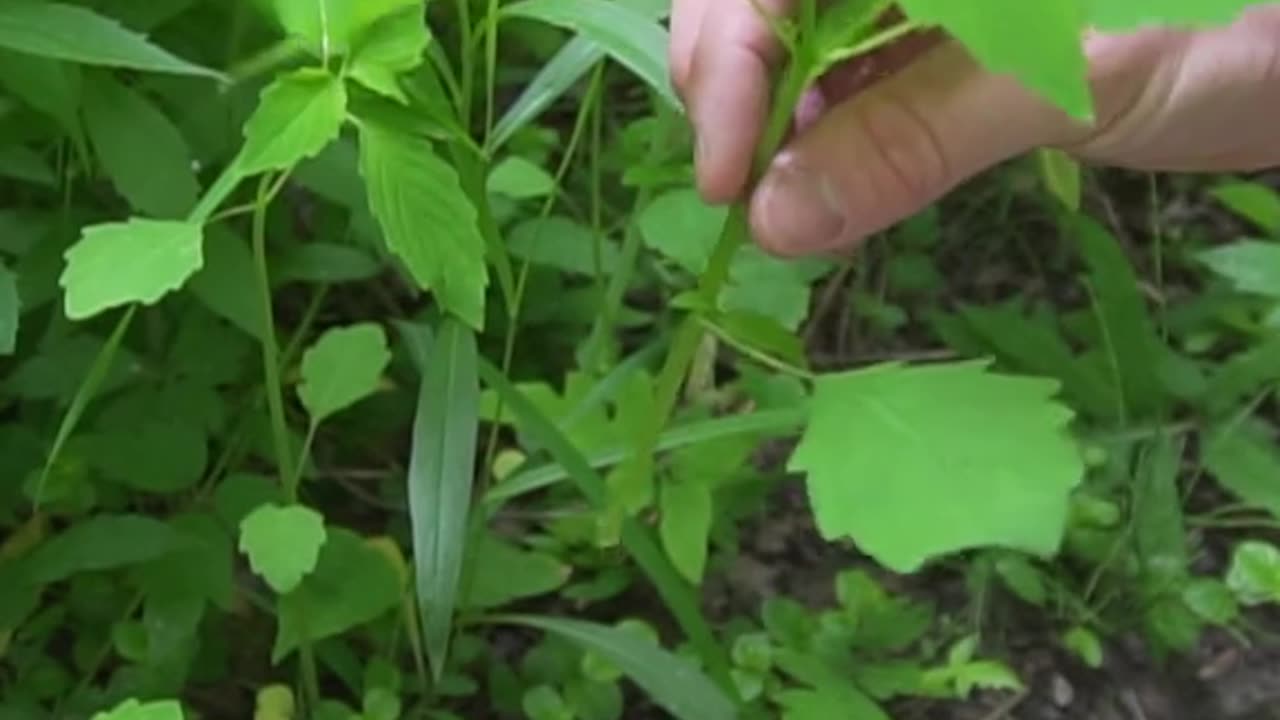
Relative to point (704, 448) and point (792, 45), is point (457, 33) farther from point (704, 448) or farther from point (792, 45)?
point (792, 45)

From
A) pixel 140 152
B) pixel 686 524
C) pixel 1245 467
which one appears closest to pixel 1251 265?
pixel 1245 467

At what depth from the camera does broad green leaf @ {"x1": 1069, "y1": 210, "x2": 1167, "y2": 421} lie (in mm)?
1225

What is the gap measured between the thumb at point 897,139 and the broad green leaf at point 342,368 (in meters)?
0.28

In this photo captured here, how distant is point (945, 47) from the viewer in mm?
745

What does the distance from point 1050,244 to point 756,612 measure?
38 cm

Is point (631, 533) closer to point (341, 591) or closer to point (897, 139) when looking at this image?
point (341, 591)

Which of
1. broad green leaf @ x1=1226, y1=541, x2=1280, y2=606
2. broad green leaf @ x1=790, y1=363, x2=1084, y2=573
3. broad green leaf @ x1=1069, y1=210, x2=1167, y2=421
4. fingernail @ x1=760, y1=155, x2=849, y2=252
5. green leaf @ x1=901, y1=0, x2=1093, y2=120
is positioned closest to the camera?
green leaf @ x1=901, y1=0, x2=1093, y2=120

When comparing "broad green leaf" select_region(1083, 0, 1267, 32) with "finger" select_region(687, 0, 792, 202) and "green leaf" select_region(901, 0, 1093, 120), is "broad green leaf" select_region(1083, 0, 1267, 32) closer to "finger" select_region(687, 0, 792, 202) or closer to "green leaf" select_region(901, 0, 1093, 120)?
"green leaf" select_region(901, 0, 1093, 120)

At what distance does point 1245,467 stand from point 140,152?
618 millimetres

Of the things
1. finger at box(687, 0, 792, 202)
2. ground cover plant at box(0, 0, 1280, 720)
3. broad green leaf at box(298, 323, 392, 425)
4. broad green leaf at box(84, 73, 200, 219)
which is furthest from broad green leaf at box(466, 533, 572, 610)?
finger at box(687, 0, 792, 202)

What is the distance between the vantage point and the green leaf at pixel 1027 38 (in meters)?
0.48

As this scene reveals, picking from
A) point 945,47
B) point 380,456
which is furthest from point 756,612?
point 945,47

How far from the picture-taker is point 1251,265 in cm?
111

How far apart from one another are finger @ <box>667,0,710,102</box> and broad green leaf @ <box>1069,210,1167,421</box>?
1.64ft
